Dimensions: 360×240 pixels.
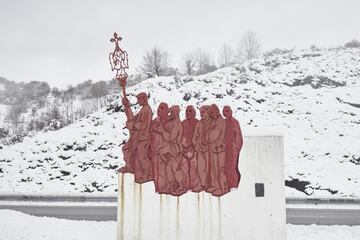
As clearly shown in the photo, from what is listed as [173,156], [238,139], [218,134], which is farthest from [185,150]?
[238,139]

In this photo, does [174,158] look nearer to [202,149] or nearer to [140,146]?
[202,149]

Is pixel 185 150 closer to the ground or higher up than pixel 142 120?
closer to the ground

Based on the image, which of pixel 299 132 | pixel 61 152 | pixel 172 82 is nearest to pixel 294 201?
pixel 299 132

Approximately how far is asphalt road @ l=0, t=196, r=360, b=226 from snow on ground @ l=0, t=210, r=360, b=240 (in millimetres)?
1950

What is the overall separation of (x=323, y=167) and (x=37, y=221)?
595 inches

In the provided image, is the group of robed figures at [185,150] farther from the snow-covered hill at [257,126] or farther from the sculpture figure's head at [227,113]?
the snow-covered hill at [257,126]

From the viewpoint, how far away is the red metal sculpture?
6.33 metres

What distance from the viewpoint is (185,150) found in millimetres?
6539

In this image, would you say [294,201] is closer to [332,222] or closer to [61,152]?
[332,222]

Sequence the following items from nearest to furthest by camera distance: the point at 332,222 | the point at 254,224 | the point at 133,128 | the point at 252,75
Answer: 1. the point at 254,224
2. the point at 133,128
3. the point at 332,222
4. the point at 252,75

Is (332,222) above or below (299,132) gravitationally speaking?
below

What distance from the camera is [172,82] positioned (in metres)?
30.5

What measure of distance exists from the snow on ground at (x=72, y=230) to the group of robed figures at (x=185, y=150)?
2310 millimetres

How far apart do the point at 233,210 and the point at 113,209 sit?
27.5 ft
